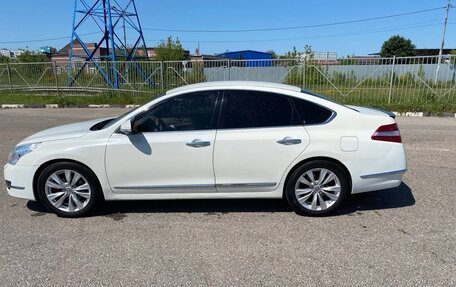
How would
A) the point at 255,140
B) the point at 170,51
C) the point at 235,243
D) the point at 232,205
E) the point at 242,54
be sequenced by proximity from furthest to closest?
the point at 242,54
the point at 170,51
the point at 232,205
the point at 255,140
the point at 235,243

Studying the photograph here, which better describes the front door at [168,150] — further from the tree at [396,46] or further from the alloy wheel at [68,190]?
the tree at [396,46]

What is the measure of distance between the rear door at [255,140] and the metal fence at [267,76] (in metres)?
12.5

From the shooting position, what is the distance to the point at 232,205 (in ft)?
14.8

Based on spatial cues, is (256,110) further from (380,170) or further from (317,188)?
(380,170)

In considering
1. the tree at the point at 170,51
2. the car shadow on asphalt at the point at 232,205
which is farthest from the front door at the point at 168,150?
the tree at the point at 170,51

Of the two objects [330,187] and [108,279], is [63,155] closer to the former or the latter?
[108,279]

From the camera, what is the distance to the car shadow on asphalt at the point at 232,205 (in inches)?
172

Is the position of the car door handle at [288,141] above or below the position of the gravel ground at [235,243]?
above

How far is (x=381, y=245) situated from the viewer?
11.4ft

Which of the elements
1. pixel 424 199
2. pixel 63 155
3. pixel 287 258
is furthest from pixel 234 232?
pixel 424 199

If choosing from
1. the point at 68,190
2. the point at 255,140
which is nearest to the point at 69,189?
the point at 68,190

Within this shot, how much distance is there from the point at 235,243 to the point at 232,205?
0.99 m

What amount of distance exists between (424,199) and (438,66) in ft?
38.3

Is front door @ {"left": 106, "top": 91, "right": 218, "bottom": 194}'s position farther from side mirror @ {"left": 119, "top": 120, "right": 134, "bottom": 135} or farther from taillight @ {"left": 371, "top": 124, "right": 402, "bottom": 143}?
taillight @ {"left": 371, "top": 124, "right": 402, "bottom": 143}
